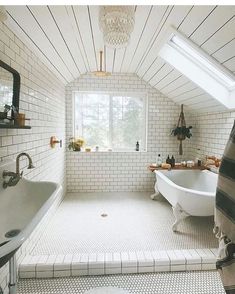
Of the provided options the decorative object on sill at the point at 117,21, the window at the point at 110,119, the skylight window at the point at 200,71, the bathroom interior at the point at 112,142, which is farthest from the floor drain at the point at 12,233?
the window at the point at 110,119

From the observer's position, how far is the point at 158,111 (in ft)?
13.9

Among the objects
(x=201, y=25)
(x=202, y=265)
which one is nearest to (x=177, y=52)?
(x=201, y=25)

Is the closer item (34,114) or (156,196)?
(34,114)

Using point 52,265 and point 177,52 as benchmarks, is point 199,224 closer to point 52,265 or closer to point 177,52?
point 52,265

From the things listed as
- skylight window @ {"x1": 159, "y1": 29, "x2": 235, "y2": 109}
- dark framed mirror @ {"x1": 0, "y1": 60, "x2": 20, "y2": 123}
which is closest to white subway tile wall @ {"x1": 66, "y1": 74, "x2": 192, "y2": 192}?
skylight window @ {"x1": 159, "y1": 29, "x2": 235, "y2": 109}

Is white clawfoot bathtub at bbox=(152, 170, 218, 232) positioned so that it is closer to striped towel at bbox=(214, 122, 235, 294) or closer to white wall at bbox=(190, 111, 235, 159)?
white wall at bbox=(190, 111, 235, 159)

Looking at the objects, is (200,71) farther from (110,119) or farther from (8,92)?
(8,92)

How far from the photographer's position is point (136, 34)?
2316mm

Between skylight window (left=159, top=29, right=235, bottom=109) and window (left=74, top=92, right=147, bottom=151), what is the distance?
156cm

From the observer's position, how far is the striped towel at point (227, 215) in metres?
0.94

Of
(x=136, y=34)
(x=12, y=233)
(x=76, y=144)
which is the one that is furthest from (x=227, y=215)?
(x=76, y=144)

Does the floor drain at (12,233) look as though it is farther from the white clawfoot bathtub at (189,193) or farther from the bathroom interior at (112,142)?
the white clawfoot bathtub at (189,193)

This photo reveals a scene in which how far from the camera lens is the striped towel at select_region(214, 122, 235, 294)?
0.94 meters

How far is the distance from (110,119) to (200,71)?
201 centimetres
